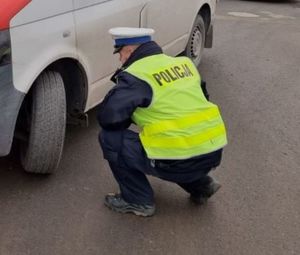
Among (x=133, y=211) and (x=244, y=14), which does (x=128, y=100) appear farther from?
Result: (x=244, y=14)

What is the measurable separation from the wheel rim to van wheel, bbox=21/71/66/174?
2.83 meters

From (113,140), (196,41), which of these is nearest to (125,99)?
(113,140)

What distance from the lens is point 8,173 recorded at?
13.1 feet

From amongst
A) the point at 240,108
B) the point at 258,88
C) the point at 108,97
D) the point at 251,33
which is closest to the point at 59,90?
the point at 108,97

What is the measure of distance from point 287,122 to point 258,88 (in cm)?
102

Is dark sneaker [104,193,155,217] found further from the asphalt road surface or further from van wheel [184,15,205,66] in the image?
van wheel [184,15,205,66]

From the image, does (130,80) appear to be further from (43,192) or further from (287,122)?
(287,122)

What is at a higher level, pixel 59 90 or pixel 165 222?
pixel 59 90

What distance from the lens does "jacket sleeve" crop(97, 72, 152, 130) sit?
3199mm

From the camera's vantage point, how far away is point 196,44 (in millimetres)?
6477

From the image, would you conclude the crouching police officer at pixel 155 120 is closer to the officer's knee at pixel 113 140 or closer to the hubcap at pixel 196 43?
the officer's knee at pixel 113 140

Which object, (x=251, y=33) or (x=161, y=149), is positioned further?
(x=251, y=33)

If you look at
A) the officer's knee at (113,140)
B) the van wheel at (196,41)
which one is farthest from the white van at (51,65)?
the van wheel at (196,41)

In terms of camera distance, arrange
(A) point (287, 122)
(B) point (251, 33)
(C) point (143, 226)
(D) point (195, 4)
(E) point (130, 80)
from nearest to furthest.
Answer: (E) point (130, 80) → (C) point (143, 226) → (A) point (287, 122) → (D) point (195, 4) → (B) point (251, 33)
